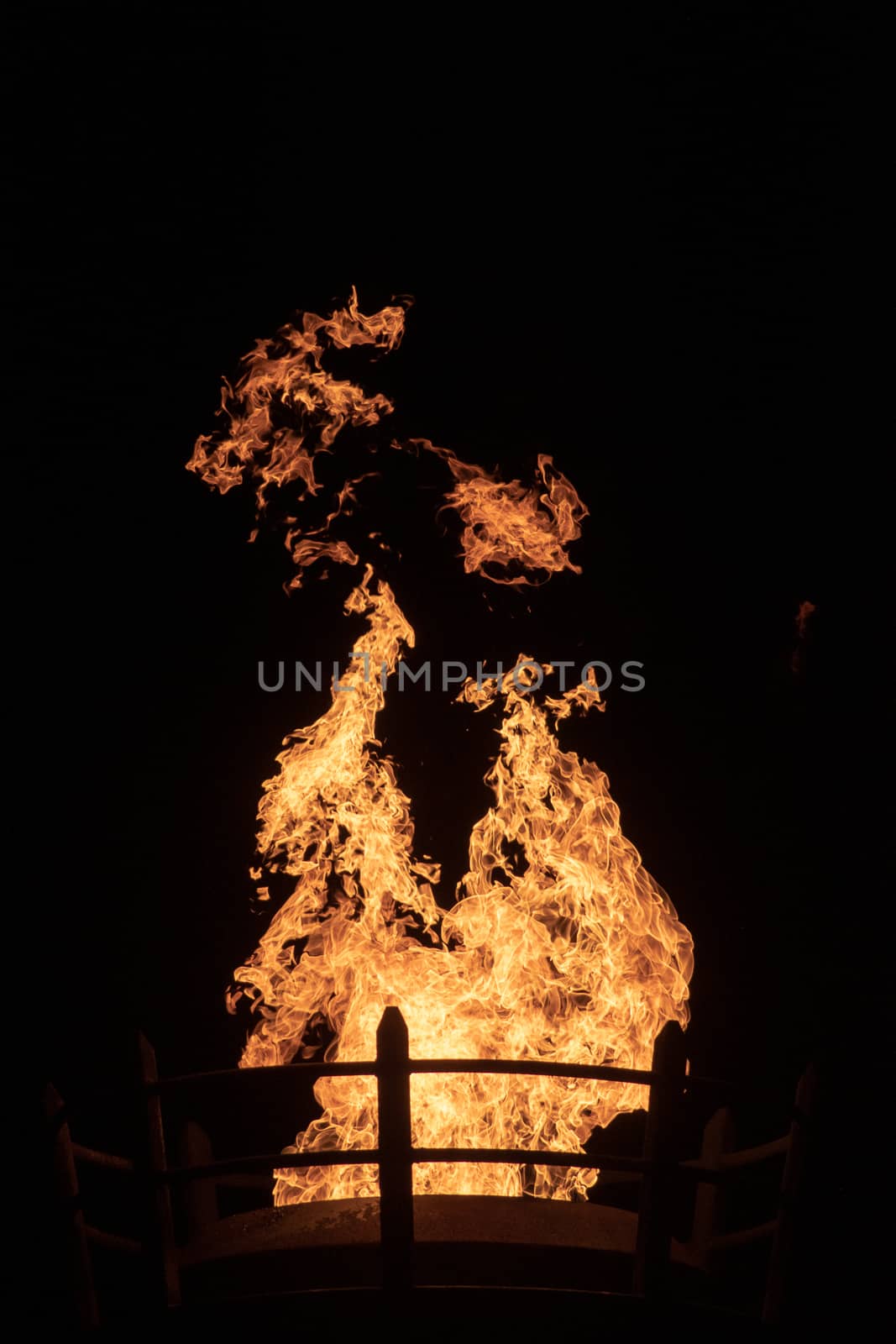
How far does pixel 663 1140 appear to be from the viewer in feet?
18.9

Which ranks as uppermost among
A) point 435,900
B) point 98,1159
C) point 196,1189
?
point 435,900

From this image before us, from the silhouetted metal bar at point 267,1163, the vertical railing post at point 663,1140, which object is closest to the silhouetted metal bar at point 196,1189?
the silhouetted metal bar at point 267,1163

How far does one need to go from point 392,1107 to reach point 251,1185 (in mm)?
2771

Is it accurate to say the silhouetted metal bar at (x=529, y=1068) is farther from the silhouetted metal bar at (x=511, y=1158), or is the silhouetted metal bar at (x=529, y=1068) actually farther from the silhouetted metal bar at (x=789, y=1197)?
the silhouetted metal bar at (x=789, y=1197)

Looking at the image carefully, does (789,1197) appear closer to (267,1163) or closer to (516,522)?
(267,1163)

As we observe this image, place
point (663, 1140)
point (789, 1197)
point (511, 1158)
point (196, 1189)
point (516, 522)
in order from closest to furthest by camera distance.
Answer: point (663, 1140) < point (511, 1158) < point (789, 1197) < point (196, 1189) < point (516, 522)

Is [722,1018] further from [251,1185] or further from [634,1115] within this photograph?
[251,1185]

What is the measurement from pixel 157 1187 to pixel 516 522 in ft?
16.4

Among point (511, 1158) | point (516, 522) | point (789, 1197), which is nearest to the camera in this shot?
point (511, 1158)

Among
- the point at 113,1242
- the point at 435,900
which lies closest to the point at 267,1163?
the point at 113,1242

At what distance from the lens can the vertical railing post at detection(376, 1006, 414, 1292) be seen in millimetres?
5773

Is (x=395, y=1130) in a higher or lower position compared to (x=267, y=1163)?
higher

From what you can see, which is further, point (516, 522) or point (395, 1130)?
point (516, 522)

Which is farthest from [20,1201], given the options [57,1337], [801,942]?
[801,942]
